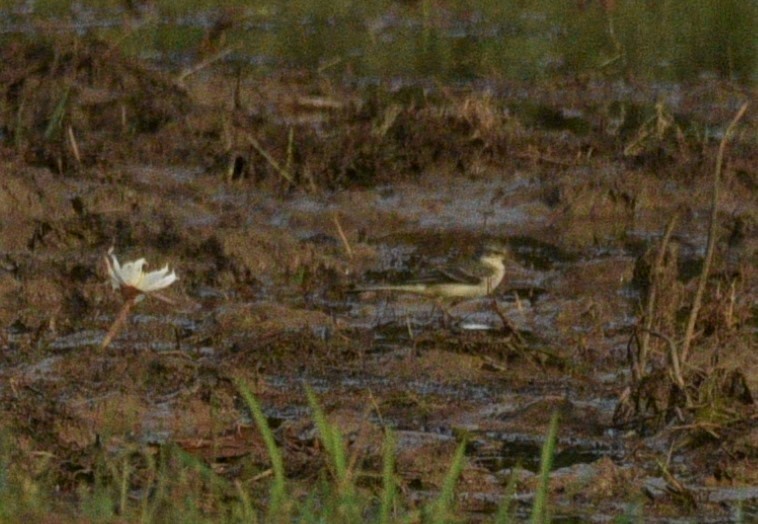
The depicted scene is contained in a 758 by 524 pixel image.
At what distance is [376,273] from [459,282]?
37.7 inches

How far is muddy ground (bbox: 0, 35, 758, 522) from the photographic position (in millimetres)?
7074

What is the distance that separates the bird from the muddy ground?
0.40ft

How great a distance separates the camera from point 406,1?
1898cm

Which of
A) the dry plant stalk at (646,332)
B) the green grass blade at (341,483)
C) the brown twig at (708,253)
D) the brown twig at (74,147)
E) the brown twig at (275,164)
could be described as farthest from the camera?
the brown twig at (74,147)

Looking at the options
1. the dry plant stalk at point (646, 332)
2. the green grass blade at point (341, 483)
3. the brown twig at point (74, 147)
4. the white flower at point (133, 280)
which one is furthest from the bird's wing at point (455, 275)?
the green grass blade at point (341, 483)

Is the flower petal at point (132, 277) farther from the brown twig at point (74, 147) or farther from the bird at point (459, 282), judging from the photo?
the brown twig at point (74, 147)

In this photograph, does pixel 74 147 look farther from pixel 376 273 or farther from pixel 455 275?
pixel 455 275

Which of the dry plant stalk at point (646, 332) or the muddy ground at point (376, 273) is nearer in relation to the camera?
the muddy ground at point (376, 273)

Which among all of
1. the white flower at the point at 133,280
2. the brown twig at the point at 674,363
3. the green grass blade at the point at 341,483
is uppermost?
the green grass blade at the point at 341,483

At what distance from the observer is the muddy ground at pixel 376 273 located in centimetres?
707

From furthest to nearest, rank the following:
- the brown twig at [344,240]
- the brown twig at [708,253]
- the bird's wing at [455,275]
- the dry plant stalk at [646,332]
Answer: the brown twig at [344,240], the bird's wing at [455,275], the dry plant stalk at [646,332], the brown twig at [708,253]

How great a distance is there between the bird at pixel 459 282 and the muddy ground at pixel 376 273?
12 centimetres

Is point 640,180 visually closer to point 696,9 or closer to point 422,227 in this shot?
point 422,227

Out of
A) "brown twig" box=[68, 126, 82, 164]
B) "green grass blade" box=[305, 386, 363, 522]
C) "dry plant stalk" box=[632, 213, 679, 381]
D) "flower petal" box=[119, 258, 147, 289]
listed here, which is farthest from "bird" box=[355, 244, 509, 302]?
"green grass blade" box=[305, 386, 363, 522]
